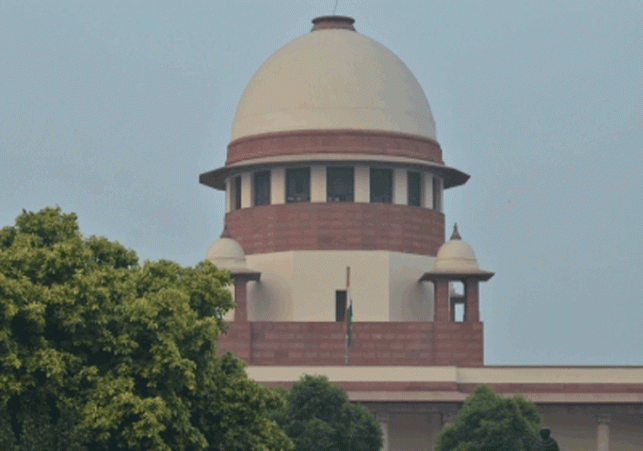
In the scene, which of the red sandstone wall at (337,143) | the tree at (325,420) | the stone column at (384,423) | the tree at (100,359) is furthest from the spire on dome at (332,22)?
the tree at (100,359)

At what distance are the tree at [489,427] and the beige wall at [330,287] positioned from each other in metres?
8.46

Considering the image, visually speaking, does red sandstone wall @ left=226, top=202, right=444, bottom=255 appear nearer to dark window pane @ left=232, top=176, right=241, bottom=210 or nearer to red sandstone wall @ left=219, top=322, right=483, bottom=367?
dark window pane @ left=232, top=176, right=241, bottom=210

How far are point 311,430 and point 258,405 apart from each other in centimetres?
1633

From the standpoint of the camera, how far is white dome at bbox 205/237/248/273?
222 ft

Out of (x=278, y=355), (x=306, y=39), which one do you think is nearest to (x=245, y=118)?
(x=306, y=39)

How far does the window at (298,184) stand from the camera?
69.1 m

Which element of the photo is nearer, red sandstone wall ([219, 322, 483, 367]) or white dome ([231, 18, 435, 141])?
red sandstone wall ([219, 322, 483, 367])

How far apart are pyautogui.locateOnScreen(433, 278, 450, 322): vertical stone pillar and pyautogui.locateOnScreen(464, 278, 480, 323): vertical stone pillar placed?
2.24ft

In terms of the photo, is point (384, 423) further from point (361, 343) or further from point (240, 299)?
point (240, 299)

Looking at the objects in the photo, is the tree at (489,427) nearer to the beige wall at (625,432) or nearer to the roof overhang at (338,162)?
the beige wall at (625,432)

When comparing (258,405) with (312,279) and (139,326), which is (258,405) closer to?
(139,326)

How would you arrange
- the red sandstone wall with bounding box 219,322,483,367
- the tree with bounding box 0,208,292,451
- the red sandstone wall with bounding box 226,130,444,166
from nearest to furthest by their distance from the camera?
the tree with bounding box 0,208,292,451 → the red sandstone wall with bounding box 219,322,483,367 → the red sandstone wall with bounding box 226,130,444,166

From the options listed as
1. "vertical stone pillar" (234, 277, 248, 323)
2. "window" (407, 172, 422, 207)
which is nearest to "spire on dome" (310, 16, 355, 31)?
"window" (407, 172, 422, 207)

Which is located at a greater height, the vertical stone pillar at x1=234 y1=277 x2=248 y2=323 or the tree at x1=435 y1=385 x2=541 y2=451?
the vertical stone pillar at x1=234 y1=277 x2=248 y2=323
